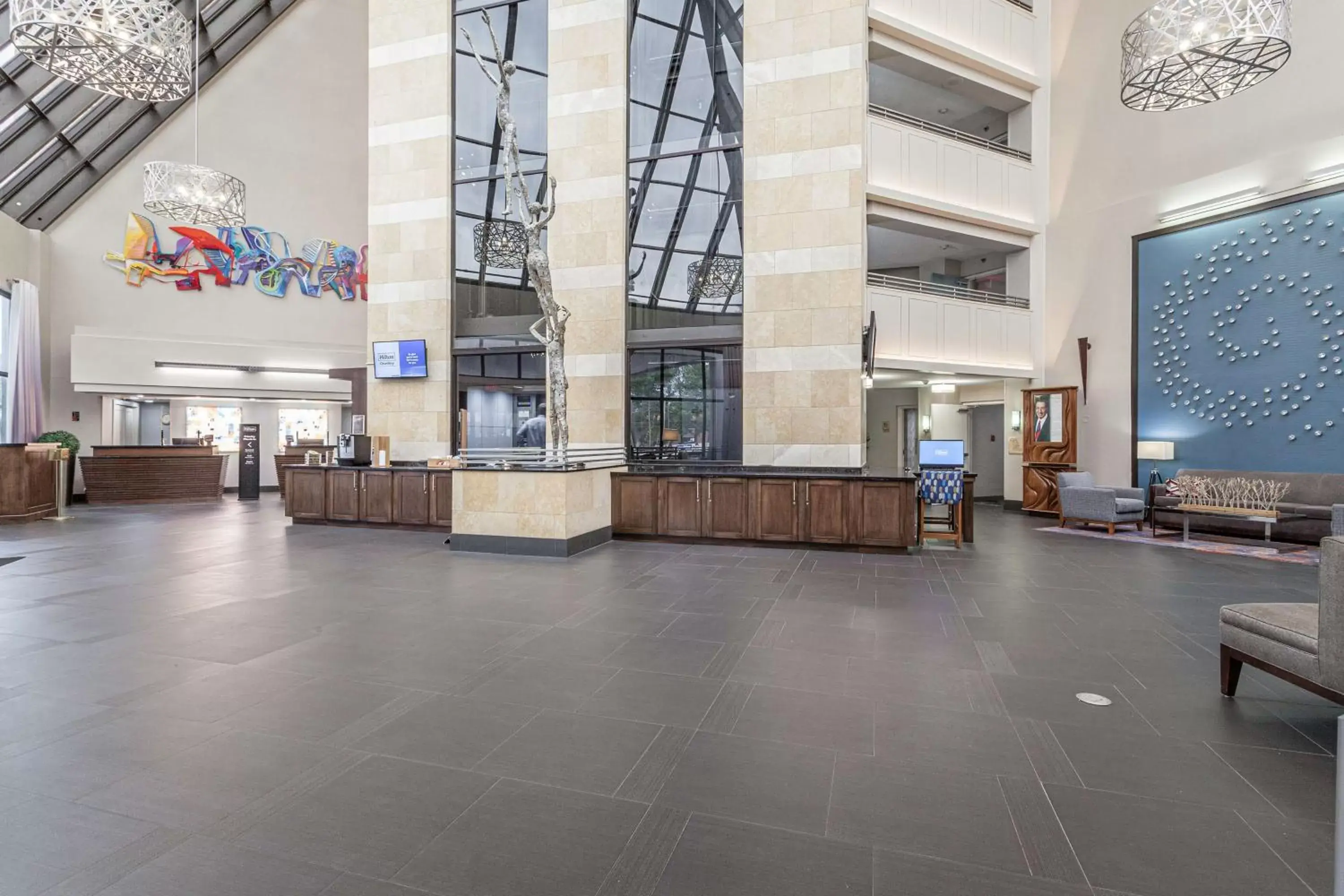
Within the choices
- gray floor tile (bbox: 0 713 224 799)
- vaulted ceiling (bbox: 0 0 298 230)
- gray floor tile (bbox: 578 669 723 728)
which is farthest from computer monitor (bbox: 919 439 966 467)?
vaulted ceiling (bbox: 0 0 298 230)

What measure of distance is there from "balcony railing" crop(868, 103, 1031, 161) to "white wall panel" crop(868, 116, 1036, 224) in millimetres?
71

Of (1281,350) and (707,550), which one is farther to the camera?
(1281,350)

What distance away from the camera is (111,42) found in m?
5.70

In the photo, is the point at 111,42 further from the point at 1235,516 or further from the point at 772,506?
the point at 1235,516

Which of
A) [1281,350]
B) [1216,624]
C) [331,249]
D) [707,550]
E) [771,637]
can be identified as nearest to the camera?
[771,637]

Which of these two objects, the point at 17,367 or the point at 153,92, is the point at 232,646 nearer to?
the point at 153,92

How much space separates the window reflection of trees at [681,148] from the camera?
9609 millimetres

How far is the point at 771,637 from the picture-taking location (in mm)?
4055

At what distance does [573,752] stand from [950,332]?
1053 centimetres

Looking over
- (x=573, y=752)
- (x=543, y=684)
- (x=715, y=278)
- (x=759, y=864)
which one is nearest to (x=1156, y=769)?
(x=759, y=864)

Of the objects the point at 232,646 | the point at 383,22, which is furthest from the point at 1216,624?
the point at 383,22

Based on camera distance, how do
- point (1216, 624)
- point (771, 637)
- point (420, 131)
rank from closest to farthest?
point (771, 637) < point (1216, 624) < point (420, 131)

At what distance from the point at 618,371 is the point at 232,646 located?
6.59 meters

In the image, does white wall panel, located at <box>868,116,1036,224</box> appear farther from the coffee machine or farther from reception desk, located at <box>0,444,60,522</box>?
reception desk, located at <box>0,444,60,522</box>
